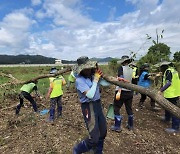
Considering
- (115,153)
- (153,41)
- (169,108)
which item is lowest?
(115,153)

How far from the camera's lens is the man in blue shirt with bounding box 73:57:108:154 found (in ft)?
15.6

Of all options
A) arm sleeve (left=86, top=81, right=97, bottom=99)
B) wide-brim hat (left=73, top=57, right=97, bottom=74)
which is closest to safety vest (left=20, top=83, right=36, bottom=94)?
wide-brim hat (left=73, top=57, right=97, bottom=74)

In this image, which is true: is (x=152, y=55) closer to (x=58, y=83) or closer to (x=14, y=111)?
(x=58, y=83)

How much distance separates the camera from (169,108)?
4.34 metres

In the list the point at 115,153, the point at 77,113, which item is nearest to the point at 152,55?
the point at 77,113

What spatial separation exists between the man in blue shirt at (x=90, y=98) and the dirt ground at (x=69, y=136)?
122 cm

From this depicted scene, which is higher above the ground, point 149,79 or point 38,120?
point 149,79

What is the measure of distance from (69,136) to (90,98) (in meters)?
2.16

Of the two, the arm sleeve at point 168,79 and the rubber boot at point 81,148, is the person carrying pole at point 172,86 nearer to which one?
the arm sleeve at point 168,79

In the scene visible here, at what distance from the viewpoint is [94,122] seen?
15.8ft

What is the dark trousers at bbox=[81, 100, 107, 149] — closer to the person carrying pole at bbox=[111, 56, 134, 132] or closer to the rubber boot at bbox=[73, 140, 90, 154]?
the rubber boot at bbox=[73, 140, 90, 154]

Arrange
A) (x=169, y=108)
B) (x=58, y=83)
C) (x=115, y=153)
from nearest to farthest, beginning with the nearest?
(x=169, y=108), (x=115, y=153), (x=58, y=83)

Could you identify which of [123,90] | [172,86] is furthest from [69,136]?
[172,86]

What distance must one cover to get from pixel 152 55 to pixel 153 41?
1819 mm
